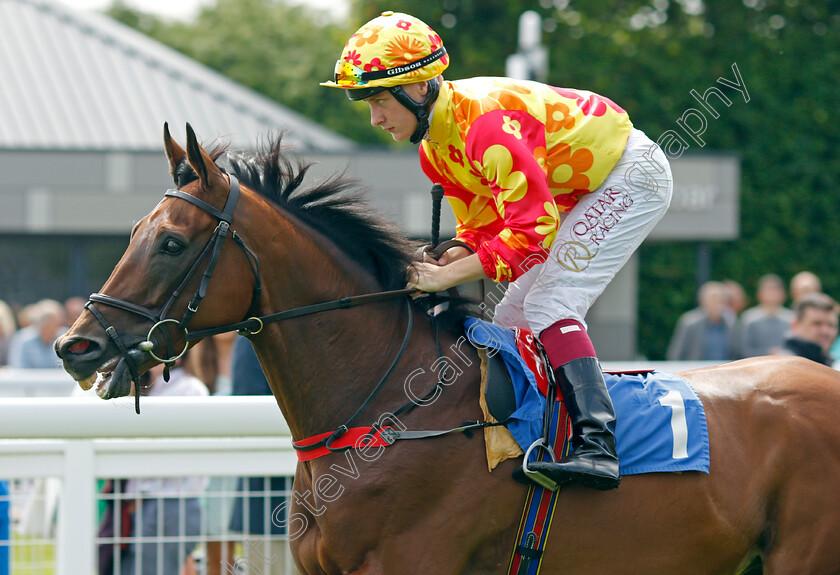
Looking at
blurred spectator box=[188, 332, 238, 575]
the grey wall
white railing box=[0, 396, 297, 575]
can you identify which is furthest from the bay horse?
the grey wall

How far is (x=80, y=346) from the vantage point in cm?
241

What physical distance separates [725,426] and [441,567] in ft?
3.28

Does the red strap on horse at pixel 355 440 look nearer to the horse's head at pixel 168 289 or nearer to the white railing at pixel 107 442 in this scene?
the horse's head at pixel 168 289

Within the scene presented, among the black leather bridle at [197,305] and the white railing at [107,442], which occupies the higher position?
the black leather bridle at [197,305]

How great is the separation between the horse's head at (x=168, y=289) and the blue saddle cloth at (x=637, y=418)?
74cm

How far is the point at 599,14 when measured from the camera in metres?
21.2

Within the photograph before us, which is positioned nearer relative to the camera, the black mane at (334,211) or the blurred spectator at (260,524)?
the black mane at (334,211)

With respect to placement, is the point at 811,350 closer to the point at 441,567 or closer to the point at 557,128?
the point at 557,128

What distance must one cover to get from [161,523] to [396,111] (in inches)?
73.4

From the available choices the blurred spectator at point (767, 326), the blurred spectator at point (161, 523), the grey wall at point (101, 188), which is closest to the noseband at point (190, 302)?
the blurred spectator at point (161, 523)

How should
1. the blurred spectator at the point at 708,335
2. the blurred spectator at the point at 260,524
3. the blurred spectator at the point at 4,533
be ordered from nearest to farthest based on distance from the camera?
the blurred spectator at the point at 4,533, the blurred spectator at the point at 260,524, the blurred spectator at the point at 708,335

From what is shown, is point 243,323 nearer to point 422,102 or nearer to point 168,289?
point 168,289

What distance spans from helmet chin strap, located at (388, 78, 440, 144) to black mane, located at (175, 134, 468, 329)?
1.03 feet

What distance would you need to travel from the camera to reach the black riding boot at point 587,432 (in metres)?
2.55
